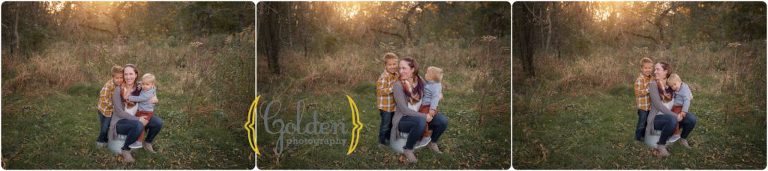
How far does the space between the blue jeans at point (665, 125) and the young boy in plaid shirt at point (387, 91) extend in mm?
2136

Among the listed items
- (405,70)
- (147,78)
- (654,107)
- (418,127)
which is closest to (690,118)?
(654,107)

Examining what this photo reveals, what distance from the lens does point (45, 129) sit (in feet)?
25.8

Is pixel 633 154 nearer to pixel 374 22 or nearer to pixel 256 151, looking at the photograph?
pixel 374 22

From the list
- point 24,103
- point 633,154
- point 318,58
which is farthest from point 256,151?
point 633,154

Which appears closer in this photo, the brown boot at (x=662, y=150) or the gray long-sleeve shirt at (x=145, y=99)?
the gray long-sleeve shirt at (x=145, y=99)

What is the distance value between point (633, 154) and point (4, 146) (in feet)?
16.6

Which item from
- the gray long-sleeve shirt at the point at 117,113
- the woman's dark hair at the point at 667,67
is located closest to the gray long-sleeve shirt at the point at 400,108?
the woman's dark hair at the point at 667,67

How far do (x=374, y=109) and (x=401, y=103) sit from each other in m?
0.23

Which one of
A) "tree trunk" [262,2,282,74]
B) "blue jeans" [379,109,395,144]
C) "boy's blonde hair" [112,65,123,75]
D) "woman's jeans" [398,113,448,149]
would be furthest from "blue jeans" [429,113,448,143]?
"boy's blonde hair" [112,65,123,75]

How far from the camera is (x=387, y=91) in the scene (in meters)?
7.78

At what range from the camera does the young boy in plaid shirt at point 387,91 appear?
7773 millimetres

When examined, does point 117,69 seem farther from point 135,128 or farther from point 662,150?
point 662,150

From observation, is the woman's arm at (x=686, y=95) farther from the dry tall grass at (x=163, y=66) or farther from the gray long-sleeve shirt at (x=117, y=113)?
the gray long-sleeve shirt at (x=117, y=113)

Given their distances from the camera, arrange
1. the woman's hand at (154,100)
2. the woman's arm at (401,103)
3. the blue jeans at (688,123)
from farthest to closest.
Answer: the blue jeans at (688,123) < the woman's hand at (154,100) < the woman's arm at (401,103)
